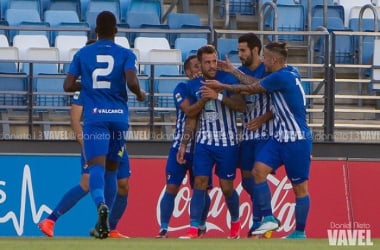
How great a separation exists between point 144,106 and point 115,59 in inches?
219

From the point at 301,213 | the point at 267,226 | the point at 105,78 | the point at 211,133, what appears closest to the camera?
the point at 105,78

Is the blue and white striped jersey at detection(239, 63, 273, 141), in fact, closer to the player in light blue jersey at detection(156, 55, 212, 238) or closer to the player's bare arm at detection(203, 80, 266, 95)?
the player's bare arm at detection(203, 80, 266, 95)

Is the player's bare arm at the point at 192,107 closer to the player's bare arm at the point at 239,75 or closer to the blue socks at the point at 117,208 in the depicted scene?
the player's bare arm at the point at 239,75

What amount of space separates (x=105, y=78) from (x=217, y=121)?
214 cm

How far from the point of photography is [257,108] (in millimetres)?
15219

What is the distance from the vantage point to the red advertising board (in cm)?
1841

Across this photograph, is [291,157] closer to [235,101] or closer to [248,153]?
[248,153]

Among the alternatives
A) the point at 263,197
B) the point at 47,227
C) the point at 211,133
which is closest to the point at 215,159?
the point at 211,133

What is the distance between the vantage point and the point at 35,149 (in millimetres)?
18562

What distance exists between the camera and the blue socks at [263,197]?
1480 cm

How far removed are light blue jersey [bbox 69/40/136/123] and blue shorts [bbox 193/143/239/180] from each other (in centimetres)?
189

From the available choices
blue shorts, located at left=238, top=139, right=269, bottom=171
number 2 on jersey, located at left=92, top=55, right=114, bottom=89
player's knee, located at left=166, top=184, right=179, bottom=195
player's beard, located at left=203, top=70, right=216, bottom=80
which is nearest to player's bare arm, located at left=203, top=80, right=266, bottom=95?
player's beard, located at left=203, top=70, right=216, bottom=80

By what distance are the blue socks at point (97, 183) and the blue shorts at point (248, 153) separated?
7.28 feet

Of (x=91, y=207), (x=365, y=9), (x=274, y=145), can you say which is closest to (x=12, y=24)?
(x=91, y=207)
